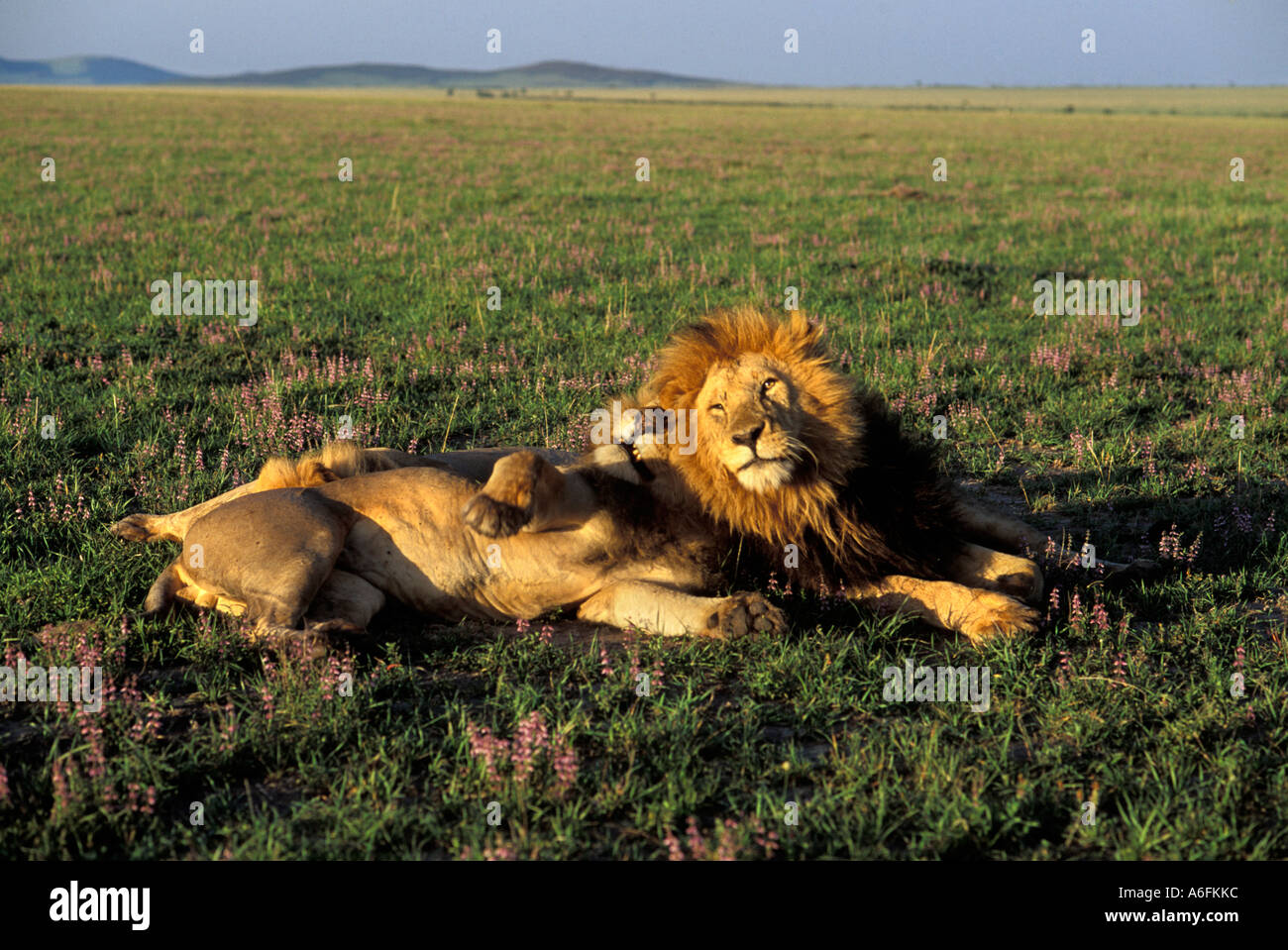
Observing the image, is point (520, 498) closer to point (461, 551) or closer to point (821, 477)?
point (461, 551)

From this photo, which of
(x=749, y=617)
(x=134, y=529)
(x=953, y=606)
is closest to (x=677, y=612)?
(x=749, y=617)

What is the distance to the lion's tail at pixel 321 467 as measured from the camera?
4.95m

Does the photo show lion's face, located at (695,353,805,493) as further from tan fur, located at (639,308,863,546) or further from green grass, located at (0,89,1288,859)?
green grass, located at (0,89,1288,859)

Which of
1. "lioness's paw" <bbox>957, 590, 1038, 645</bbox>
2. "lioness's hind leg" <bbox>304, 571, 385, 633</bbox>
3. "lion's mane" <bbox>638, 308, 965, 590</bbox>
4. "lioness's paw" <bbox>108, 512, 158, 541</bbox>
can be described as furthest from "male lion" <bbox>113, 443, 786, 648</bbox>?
"lioness's paw" <bbox>957, 590, 1038, 645</bbox>

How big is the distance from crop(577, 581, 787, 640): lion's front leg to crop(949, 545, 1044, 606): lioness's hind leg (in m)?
1.13

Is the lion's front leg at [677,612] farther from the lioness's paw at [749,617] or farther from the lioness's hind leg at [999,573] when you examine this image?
the lioness's hind leg at [999,573]

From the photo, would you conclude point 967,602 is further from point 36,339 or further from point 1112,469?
point 36,339

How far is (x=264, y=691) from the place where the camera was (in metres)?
3.87

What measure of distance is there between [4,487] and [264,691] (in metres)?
3.15

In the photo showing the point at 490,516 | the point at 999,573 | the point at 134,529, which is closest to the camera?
the point at 490,516

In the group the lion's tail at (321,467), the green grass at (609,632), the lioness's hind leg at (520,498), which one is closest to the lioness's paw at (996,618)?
the green grass at (609,632)

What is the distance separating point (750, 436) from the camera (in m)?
4.23

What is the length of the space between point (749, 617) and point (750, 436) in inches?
28.4

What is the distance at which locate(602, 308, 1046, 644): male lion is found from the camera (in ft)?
14.4
